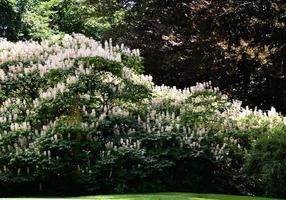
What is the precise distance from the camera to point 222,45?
52.5 feet

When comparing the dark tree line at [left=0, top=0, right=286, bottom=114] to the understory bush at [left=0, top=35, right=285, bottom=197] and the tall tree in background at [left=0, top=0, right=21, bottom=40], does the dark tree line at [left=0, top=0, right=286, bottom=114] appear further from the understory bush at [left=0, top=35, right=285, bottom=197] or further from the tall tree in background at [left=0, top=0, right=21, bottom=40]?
the tall tree in background at [left=0, top=0, right=21, bottom=40]

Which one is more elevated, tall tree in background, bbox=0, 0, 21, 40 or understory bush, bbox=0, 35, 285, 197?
tall tree in background, bbox=0, 0, 21, 40

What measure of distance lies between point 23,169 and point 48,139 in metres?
0.69

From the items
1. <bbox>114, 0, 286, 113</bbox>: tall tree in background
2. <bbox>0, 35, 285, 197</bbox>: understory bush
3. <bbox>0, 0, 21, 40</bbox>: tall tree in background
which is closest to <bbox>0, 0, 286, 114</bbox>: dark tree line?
<bbox>114, 0, 286, 113</bbox>: tall tree in background

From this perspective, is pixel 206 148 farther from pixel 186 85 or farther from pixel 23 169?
pixel 186 85

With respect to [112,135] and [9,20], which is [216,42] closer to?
[112,135]

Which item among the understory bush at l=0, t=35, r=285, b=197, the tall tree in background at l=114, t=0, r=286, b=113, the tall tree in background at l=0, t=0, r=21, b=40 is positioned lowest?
the understory bush at l=0, t=35, r=285, b=197

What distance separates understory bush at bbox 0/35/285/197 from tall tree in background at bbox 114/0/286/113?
11.2 feet

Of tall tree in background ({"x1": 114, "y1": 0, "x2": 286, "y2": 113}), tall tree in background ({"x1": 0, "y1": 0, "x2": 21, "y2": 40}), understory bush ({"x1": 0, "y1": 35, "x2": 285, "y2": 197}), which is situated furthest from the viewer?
tall tree in background ({"x1": 0, "y1": 0, "x2": 21, "y2": 40})

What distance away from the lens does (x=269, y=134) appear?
984 centimetres

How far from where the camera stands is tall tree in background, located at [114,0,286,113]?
14625 millimetres

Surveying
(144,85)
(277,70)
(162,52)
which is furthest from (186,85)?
(144,85)

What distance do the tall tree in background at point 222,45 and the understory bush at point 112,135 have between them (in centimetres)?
342

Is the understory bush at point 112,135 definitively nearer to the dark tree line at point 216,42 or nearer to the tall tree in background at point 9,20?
the dark tree line at point 216,42
